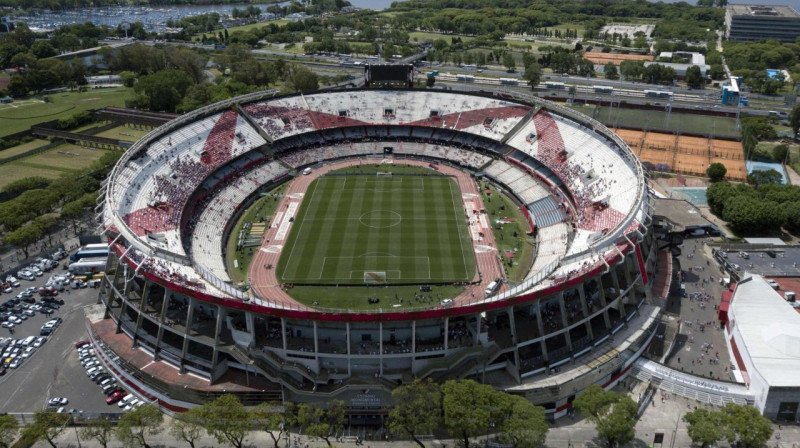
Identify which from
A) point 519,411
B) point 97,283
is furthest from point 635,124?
point 97,283

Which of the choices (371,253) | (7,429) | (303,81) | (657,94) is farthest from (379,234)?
(657,94)

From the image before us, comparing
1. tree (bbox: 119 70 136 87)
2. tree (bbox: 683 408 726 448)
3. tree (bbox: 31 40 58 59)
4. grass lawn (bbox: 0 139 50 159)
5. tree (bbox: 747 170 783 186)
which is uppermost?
tree (bbox: 31 40 58 59)

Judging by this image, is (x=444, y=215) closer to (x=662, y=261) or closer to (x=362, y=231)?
(x=362, y=231)

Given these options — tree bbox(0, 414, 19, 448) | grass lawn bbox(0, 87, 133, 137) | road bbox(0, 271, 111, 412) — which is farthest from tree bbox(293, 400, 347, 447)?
grass lawn bbox(0, 87, 133, 137)

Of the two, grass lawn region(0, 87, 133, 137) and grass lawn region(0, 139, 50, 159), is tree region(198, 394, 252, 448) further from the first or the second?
grass lawn region(0, 87, 133, 137)

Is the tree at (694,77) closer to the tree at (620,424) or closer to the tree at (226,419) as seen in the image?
the tree at (620,424)

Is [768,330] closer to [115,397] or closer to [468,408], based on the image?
[468,408]
